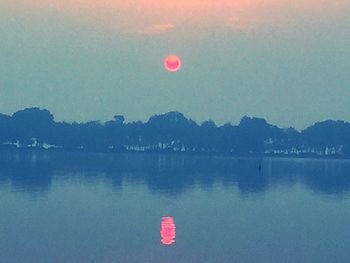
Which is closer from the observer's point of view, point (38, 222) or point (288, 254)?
point (288, 254)

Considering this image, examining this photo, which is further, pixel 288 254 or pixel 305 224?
pixel 305 224

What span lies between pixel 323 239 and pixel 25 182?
38668 millimetres

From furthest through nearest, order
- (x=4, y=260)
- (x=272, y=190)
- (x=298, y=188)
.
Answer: (x=298, y=188)
(x=272, y=190)
(x=4, y=260)

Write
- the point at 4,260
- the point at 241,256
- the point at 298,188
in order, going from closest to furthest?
the point at 4,260 → the point at 241,256 → the point at 298,188

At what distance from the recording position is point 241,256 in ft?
89.8

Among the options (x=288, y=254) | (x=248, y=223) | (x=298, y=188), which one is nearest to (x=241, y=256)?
(x=288, y=254)

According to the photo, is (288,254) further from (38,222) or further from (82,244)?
(38,222)

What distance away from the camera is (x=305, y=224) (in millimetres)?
37500

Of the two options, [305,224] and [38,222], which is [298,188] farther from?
[38,222]

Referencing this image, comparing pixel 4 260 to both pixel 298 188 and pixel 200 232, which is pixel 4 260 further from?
pixel 298 188

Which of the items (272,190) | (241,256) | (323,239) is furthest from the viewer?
(272,190)

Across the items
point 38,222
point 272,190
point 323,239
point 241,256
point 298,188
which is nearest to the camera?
point 241,256

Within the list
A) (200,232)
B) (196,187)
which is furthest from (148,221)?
(196,187)

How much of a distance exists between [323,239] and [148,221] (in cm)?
1039
